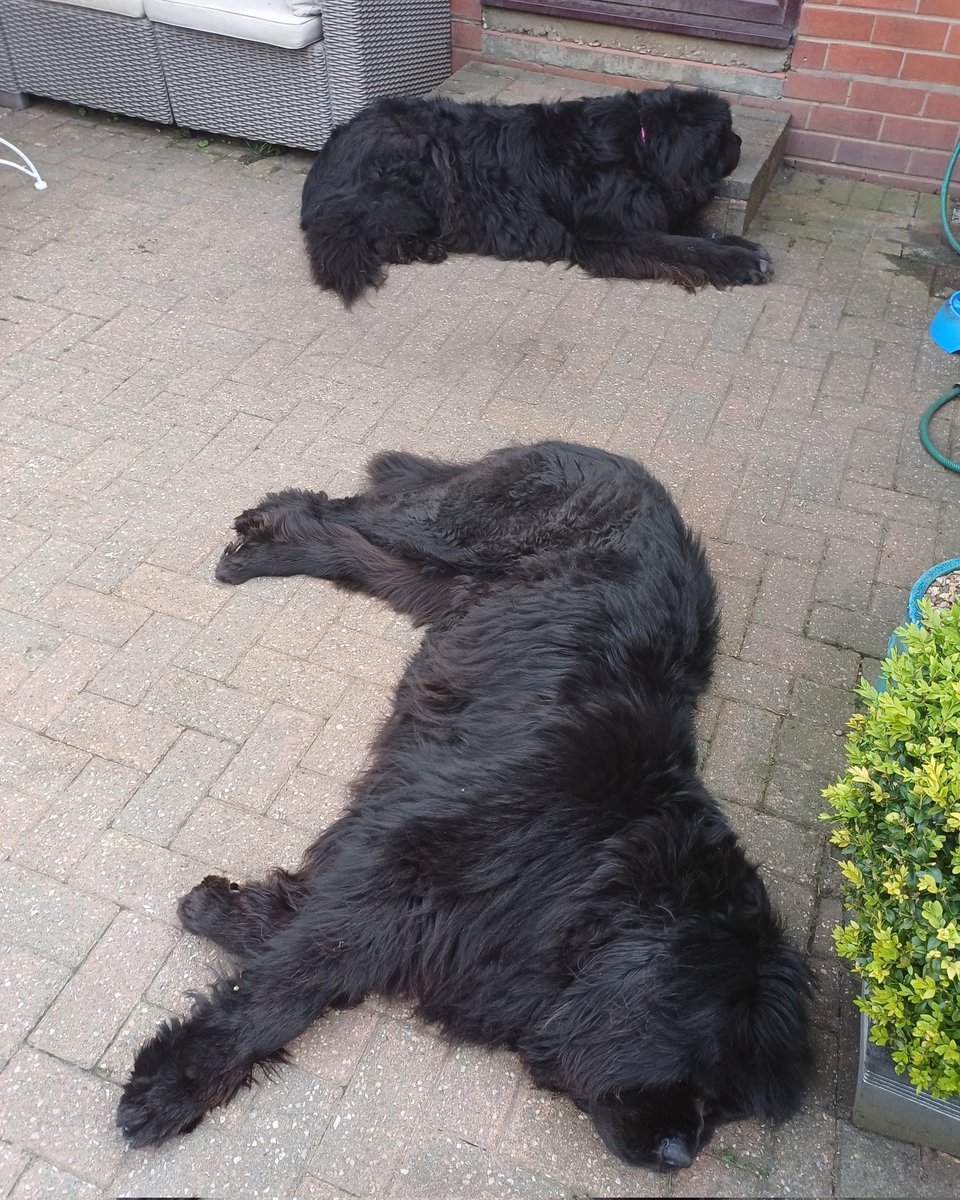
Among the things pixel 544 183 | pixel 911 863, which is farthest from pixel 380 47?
pixel 911 863

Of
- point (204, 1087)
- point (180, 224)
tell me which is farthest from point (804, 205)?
point (204, 1087)

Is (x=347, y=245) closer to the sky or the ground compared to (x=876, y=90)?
closer to the ground

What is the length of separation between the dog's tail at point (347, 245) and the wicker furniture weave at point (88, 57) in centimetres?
166

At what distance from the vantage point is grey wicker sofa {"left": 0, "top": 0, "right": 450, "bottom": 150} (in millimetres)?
4750

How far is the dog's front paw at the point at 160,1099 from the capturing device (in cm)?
187

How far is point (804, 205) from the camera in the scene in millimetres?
5027

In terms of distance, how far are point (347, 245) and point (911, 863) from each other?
12.0 ft

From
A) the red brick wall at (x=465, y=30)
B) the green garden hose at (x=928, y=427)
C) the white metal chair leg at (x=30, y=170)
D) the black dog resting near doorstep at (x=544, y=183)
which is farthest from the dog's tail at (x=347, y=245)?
the green garden hose at (x=928, y=427)

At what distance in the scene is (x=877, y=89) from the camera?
4.90 m

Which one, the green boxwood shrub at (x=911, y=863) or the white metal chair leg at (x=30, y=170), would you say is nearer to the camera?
the green boxwood shrub at (x=911, y=863)

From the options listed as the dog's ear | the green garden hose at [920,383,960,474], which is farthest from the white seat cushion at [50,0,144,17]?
the green garden hose at [920,383,960,474]

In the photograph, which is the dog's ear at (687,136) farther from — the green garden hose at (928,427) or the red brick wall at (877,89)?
the green garden hose at (928,427)

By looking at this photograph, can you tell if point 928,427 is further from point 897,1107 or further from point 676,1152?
point 676,1152

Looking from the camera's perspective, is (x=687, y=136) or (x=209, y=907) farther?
(x=687, y=136)
